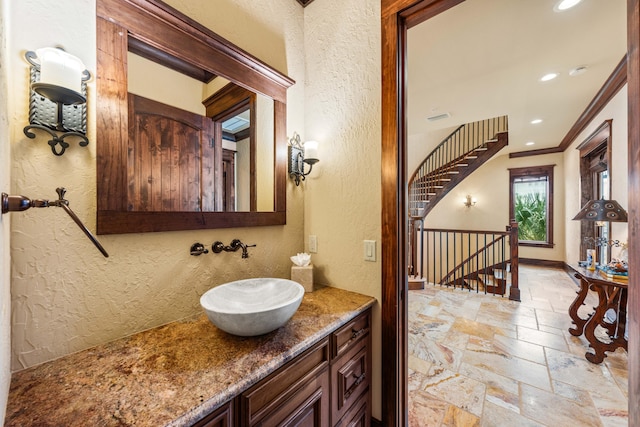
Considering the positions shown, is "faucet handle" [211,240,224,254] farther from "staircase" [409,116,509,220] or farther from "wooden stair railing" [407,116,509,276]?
"staircase" [409,116,509,220]

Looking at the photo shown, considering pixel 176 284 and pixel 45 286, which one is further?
pixel 176 284

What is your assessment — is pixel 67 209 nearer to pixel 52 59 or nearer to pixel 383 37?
pixel 52 59

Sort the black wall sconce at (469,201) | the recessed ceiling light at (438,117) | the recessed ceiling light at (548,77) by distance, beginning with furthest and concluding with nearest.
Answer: the black wall sconce at (469,201) < the recessed ceiling light at (438,117) < the recessed ceiling light at (548,77)

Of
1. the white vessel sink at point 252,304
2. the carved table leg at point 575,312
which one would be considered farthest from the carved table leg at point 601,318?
the white vessel sink at point 252,304

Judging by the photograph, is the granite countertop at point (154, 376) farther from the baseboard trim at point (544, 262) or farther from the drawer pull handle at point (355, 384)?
the baseboard trim at point (544, 262)

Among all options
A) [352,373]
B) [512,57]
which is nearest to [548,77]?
[512,57]

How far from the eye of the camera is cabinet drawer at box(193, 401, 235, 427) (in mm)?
669

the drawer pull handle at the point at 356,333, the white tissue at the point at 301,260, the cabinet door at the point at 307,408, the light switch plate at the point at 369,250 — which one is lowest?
the cabinet door at the point at 307,408

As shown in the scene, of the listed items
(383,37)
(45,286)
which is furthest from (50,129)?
(383,37)

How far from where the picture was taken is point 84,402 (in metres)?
0.65

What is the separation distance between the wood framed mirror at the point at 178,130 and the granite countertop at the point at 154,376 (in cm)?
46

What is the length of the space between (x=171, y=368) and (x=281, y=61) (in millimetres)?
1791

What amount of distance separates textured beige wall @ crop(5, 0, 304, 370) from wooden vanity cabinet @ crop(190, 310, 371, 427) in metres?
0.61

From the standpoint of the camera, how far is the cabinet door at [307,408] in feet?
2.87
